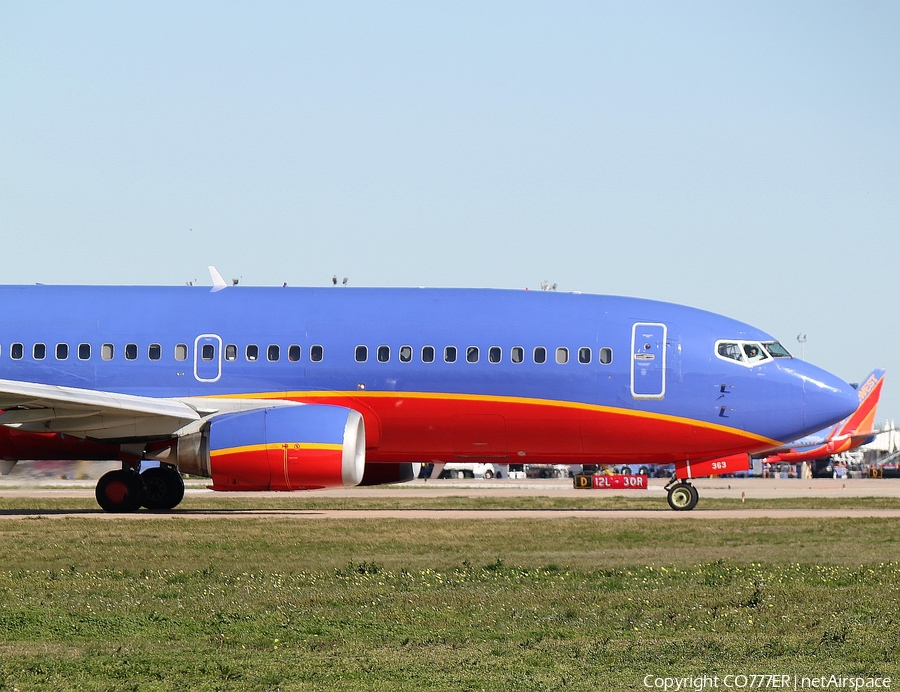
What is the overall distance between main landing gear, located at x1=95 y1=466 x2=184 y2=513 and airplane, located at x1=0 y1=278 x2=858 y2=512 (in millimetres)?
32

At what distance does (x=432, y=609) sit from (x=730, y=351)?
15509 millimetres

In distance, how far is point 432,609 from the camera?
41.1 feet

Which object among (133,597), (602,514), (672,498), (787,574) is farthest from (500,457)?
(133,597)

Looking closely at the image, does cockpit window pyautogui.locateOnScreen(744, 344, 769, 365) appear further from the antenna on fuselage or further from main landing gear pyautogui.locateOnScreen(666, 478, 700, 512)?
the antenna on fuselage

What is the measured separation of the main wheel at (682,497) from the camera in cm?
2836

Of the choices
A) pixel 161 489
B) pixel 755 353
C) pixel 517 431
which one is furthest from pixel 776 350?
pixel 161 489

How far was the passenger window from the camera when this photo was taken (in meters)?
26.5

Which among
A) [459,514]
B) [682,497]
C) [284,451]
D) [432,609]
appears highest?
[284,451]

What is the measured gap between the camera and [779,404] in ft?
86.2

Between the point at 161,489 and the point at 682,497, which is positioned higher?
the point at 161,489

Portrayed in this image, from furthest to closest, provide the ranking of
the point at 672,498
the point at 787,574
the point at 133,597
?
the point at 672,498 → the point at 787,574 → the point at 133,597

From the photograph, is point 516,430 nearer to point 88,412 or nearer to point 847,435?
point 88,412

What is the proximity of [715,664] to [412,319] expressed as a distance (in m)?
17.2

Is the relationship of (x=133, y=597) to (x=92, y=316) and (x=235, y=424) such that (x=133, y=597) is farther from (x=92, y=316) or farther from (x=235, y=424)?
(x=92, y=316)
